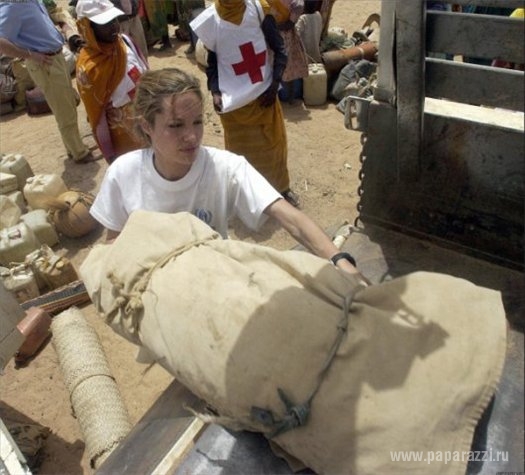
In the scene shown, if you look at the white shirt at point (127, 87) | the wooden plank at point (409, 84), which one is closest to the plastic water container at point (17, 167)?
the white shirt at point (127, 87)

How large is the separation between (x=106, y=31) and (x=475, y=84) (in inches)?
134

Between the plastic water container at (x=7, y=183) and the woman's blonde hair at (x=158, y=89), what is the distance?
361cm

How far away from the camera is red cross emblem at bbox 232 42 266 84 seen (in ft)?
12.8

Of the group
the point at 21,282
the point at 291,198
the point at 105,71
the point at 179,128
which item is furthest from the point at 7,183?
the point at 179,128

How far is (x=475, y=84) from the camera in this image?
1.61 metres

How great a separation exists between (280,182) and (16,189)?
286 cm

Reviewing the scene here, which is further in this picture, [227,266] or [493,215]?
[493,215]

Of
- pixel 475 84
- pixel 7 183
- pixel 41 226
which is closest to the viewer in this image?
pixel 475 84

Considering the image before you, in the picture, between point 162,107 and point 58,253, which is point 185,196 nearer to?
point 162,107

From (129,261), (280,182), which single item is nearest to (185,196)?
(129,261)

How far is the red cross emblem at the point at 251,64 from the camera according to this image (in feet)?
12.8

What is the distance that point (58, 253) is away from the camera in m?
4.77

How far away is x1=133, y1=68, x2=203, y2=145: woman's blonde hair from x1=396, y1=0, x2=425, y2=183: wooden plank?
853 mm

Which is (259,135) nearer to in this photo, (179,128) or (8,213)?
(179,128)
